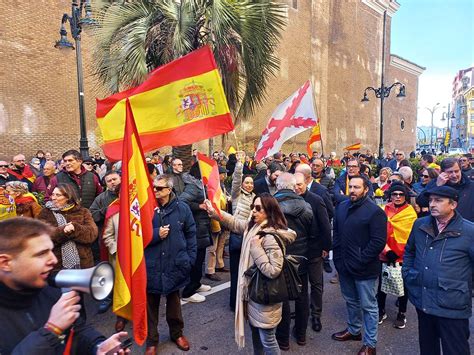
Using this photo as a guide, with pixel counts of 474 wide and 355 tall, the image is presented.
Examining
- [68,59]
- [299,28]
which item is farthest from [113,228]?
[299,28]

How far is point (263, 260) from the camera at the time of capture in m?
2.97

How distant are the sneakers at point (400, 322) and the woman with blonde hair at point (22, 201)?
169 inches

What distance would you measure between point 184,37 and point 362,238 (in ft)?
16.5

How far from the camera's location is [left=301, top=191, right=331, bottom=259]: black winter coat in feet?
13.7

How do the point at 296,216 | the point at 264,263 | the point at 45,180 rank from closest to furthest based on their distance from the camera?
the point at 264,263 → the point at 296,216 → the point at 45,180

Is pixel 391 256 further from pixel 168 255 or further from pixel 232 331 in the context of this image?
pixel 168 255

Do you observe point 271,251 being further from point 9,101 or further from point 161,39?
point 9,101

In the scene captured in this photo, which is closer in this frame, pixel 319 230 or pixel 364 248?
pixel 364 248

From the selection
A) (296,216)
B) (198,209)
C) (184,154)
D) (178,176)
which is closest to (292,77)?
(184,154)

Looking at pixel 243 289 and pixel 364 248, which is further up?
pixel 364 248

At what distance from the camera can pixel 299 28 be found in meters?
26.5

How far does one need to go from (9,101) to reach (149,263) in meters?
12.7

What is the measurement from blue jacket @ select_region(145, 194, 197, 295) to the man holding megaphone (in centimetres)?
197

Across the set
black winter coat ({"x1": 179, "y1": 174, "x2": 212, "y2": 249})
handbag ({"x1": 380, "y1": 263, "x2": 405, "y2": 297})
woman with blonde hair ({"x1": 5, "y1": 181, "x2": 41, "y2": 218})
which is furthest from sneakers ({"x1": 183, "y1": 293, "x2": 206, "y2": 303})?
handbag ({"x1": 380, "y1": 263, "x2": 405, "y2": 297})
